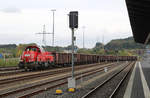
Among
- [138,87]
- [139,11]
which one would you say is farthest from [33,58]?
[138,87]

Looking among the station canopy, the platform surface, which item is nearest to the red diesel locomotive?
the platform surface

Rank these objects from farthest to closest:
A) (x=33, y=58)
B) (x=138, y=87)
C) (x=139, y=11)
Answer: (x=33, y=58) < (x=139, y=11) < (x=138, y=87)

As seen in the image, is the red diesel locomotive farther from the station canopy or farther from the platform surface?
the station canopy

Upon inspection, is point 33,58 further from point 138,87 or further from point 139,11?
point 138,87

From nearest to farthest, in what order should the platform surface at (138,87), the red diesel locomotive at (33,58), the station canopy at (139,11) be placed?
the platform surface at (138,87), the station canopy at (139,11), the red diesel locomotive at (33,58)

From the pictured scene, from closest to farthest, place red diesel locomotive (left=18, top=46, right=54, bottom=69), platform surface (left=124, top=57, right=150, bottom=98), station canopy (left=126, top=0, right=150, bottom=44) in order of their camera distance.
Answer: platform surface (left=124, top=57, right=150, bottom=98) → station canopy (left=126, top=0, right=150, bottom=44) → red diesel locomotive (left=18, top=46, right=54, bottom=69)

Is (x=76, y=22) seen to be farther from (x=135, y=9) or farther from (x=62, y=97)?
(x=135, y=9)

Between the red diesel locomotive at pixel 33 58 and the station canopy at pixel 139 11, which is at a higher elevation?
the station canopy at pixel 139 11

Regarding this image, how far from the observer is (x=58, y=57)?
33.2 m

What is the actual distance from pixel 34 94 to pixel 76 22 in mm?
4641

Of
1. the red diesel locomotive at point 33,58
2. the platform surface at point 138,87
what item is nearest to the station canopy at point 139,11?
the platform surface at point 138,87

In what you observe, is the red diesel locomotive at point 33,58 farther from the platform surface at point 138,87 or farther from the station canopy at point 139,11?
the station canopy at point 139,11

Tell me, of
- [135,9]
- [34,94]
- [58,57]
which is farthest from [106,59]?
[34,94]

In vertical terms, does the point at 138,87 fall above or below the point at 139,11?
below
